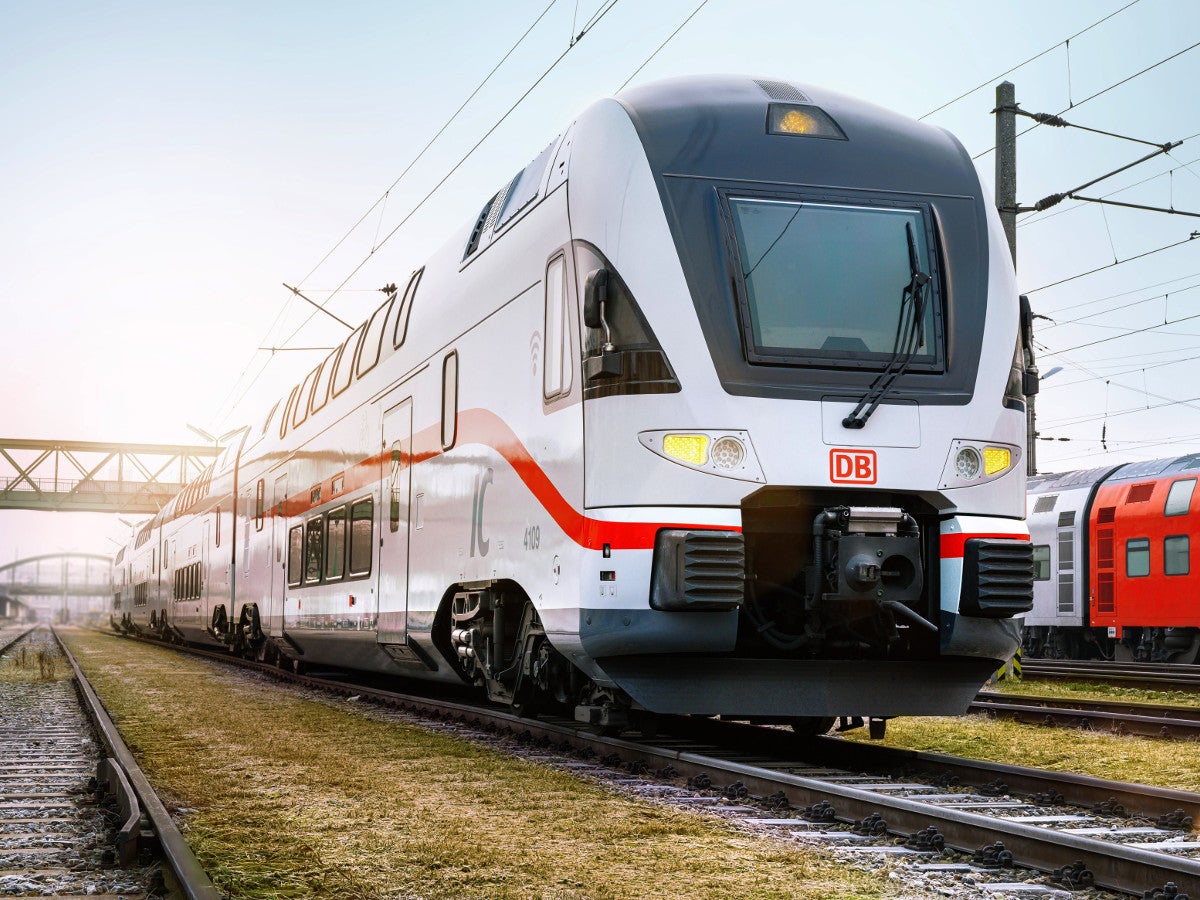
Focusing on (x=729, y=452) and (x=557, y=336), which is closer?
(x=729, y=452)

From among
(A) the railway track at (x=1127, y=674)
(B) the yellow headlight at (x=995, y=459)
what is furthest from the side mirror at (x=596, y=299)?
(A) the railway track at (x=1127, y=674)

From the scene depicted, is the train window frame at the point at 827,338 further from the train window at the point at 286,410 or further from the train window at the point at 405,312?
the train window at the point at 286,410

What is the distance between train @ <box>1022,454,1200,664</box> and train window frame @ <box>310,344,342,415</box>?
10.2 metres

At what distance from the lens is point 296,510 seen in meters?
16.1

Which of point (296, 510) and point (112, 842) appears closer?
point (112, 842)

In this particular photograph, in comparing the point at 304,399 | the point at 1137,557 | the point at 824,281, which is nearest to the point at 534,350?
the point at 824,281

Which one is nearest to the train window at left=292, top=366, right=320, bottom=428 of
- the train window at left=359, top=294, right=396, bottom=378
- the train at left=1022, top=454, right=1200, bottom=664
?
the train window at left=359, top=294, right=396, bottom=378

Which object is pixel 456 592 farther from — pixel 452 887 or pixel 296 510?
pixel 296 510

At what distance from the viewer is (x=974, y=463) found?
23.9 ft

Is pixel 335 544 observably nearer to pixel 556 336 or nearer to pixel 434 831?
pixel 556 336

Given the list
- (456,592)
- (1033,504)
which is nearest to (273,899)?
(456,592)

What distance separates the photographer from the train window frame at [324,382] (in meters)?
14.9

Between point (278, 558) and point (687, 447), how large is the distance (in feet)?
37.6

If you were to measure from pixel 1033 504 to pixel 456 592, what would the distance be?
17.7 meters
